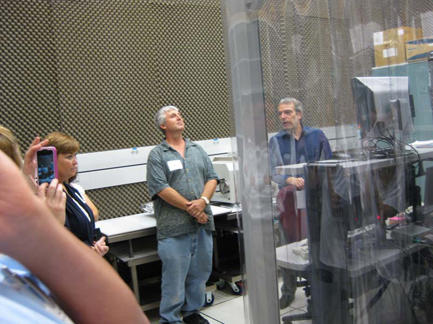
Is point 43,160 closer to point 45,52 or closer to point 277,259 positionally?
point 277,259

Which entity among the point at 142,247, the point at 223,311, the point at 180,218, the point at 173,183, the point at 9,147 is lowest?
the point at 223,311

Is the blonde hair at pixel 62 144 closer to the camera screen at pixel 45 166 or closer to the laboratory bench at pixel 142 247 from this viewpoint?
the camera screen at pixel 45 166

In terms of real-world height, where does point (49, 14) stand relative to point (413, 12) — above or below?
above

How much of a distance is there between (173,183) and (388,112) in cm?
215

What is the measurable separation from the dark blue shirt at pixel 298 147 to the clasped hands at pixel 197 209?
189cm

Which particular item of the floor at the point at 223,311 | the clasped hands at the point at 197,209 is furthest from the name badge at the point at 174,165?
the floor at the point at 223,311

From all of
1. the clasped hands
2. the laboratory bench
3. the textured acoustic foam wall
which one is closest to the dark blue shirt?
the clasped hands

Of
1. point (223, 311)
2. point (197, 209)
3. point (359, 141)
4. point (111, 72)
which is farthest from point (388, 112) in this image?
point (111, 72)

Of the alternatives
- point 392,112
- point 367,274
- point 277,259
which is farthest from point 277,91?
point 367,274

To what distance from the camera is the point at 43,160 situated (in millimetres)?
1911

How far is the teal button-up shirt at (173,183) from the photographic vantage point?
3.14 metres

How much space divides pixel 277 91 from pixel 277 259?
54 cm

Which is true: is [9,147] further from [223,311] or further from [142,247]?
[223,311]

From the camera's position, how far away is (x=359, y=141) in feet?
4.11
